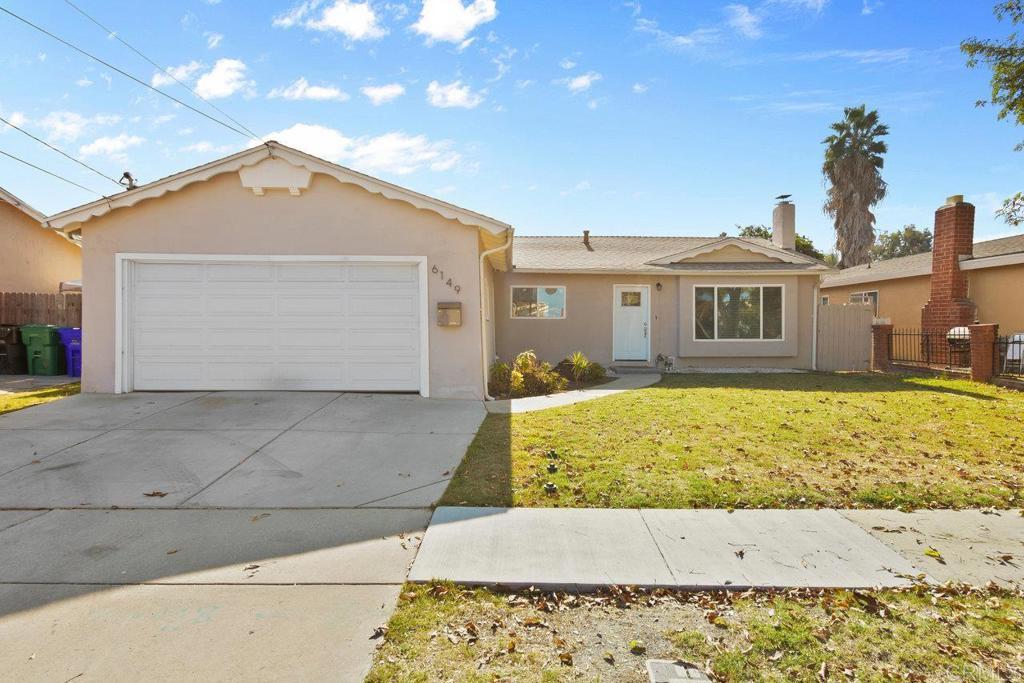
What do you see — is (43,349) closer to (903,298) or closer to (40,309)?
(40,309)

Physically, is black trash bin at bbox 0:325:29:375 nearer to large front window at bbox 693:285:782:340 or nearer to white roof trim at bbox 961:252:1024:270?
large front window at bbox 693:285:782:340

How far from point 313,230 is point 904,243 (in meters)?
59.7

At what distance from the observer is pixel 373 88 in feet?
44.5

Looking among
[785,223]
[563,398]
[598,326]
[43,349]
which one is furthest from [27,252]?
[785,223]

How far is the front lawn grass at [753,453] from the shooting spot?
16.1 feet


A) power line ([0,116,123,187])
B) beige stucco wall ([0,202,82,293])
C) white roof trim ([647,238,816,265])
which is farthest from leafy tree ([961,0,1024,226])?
beige stucco wall ([0,202,82,293])

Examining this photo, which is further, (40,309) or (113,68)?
(113,68)

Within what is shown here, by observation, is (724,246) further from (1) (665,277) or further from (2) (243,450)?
(2) (243,450)

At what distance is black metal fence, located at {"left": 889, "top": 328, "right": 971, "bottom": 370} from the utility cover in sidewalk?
14.7 metres

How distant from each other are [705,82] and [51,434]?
513 inches

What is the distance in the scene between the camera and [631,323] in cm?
1537

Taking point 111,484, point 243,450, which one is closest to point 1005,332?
point 243,450

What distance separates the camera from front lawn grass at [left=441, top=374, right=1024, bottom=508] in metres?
4.91

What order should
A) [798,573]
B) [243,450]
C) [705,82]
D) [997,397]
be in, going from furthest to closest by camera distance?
[705,82], [997,397], [243,450], [798,573]
